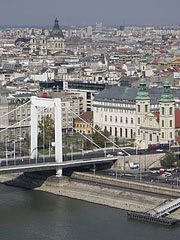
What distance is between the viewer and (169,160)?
52312 mm

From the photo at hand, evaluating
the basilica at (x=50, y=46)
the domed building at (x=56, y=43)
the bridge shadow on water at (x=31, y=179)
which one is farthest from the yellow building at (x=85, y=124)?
the domed building at (x=56, y=43)

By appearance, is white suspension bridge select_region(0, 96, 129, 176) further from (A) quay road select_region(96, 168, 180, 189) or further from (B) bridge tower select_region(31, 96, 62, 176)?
(A) quay road select_region(96, 168, 180, 189)

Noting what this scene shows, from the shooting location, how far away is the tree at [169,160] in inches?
2060

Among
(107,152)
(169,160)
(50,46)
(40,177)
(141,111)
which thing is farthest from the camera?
(50,46)

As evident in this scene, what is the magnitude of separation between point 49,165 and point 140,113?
39.0 ft

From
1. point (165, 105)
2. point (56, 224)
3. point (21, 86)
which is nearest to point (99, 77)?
point (21, 86)

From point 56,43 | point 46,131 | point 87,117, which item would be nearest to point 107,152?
point 46,131

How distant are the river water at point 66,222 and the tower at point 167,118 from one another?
11.5 meters

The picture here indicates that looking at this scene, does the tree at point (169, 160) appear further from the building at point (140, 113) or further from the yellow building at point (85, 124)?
the yellow building at point (85, 124)

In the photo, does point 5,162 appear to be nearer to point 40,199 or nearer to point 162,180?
point 40,199

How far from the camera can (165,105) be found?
188 feet

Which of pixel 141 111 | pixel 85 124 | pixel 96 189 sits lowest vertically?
pixel 96 189

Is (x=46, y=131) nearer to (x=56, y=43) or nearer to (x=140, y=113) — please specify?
(x=140, y=113)

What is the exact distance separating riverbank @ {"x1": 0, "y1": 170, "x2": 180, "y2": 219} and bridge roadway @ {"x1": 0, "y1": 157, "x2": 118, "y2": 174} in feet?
2.19
